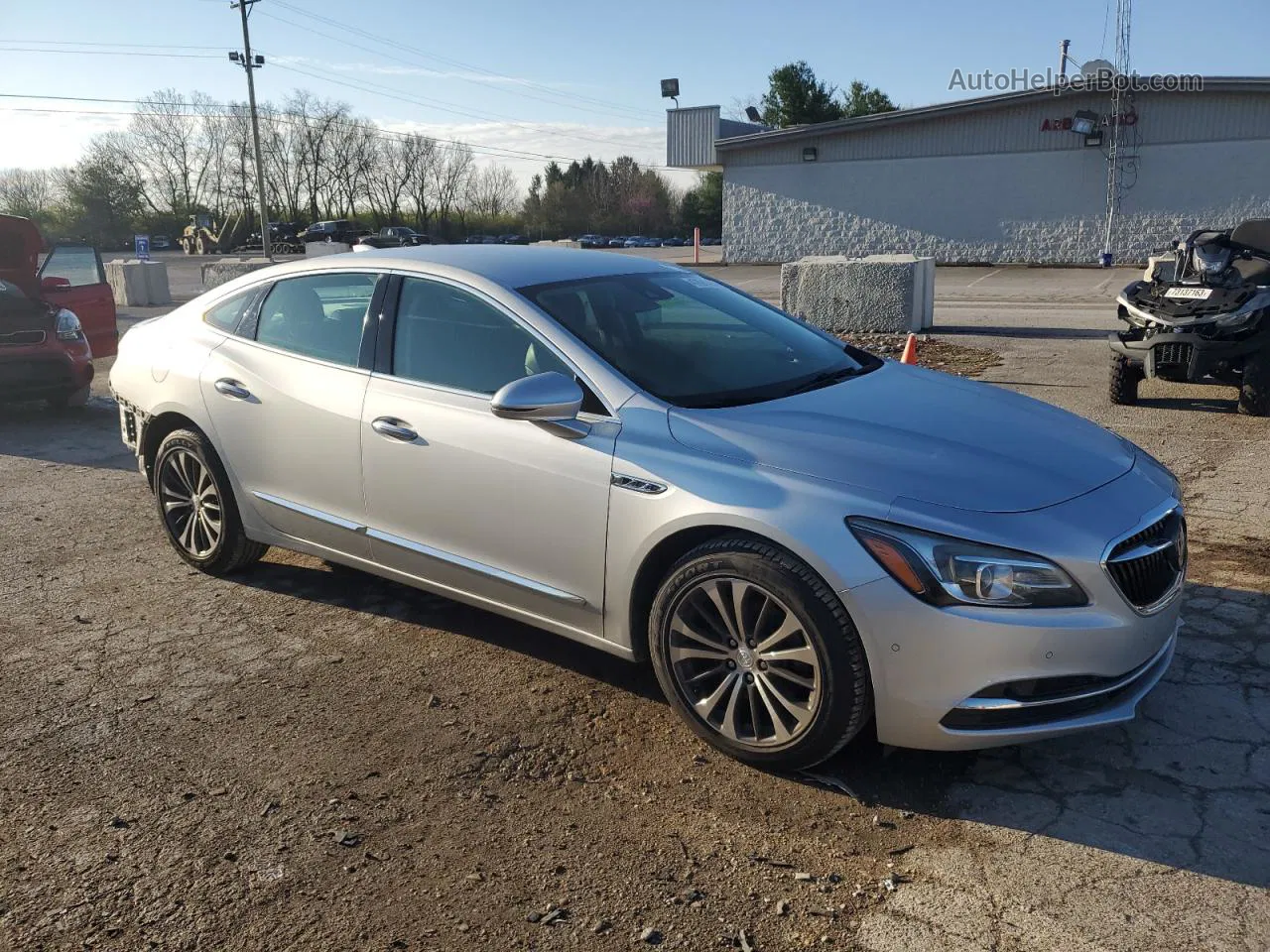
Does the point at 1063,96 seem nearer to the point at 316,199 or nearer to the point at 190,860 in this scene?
the point at 190,860

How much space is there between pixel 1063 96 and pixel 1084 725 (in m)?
31.8

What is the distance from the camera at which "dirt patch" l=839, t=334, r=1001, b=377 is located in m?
11.5

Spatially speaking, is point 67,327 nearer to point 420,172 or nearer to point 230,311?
point 230,311

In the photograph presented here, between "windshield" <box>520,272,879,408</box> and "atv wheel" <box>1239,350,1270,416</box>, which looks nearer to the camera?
"windshield" <box>520,272,879,408</box>

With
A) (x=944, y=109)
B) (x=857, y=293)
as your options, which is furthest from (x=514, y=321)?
(x=944, y=109)

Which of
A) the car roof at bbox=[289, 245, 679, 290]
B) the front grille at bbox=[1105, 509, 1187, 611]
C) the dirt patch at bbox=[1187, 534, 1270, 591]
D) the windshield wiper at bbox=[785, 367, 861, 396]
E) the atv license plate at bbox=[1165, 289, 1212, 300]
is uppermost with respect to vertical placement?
the car roof at bbox=[289, 245, 679, 290]


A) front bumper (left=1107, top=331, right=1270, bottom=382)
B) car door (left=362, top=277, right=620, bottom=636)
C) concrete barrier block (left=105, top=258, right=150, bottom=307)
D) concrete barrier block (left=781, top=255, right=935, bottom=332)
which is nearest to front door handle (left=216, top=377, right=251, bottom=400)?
car door (left=362, top=277, right=620, bottom=636)

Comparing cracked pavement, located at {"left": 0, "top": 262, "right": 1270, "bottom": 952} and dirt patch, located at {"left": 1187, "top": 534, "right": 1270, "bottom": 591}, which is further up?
dirt patch, located at {"left": 1187, "top": 534, "right": 1270, "bottom": 591}

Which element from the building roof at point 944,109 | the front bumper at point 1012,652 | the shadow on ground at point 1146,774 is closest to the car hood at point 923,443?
the front bumper at point 1012,652

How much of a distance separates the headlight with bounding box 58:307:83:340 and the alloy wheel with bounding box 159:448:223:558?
5.07 m

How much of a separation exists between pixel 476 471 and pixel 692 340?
100 cm

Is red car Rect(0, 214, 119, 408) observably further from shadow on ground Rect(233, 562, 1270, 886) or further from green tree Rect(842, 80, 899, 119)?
green tree Rect(842, 80, 899, 119)

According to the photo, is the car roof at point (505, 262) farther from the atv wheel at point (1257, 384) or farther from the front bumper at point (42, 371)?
the atv wheel at point (1257, 384)

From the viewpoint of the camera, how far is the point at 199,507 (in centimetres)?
513
